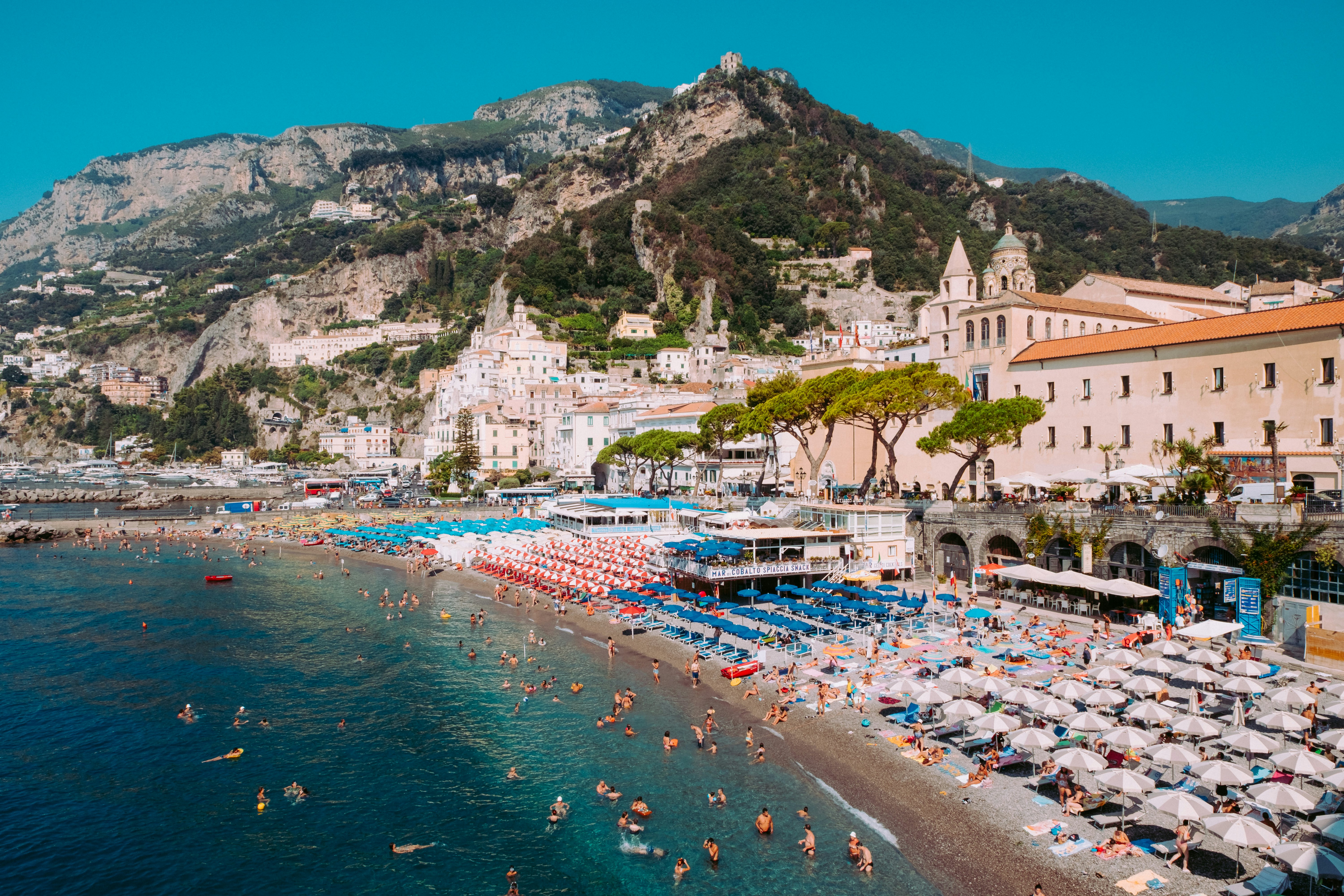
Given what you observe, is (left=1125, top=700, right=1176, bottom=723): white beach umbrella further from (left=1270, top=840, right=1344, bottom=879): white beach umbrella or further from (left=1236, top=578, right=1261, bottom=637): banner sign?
(left=1236, top=578, right=1261, bottom=637): banner sign

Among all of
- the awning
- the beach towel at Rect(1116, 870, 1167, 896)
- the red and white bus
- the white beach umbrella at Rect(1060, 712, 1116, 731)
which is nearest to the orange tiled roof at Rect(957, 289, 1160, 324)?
the awning

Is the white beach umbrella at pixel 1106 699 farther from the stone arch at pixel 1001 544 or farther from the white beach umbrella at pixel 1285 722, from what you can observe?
the stone arch at pixel 1001 544

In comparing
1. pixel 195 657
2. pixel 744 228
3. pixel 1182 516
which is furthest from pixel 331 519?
pixel 744 228

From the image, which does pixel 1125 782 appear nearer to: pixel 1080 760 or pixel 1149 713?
pixel 1080 760

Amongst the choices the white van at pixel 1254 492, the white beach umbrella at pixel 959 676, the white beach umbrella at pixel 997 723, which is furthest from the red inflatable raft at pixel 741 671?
the white van at pixel 1254 492

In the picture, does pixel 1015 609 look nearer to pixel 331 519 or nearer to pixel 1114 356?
pixel 1114 356

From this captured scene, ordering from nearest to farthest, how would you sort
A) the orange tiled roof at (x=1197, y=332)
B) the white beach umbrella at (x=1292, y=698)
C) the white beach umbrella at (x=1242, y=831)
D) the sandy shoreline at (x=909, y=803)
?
the white beach umbrella at (x=1242, y=831) → the sandy shoreline at (x=909, y=803) → the white beach umbrella at (x=1292, y=698) → the orange tiled roof at (x=1197, y=332)
